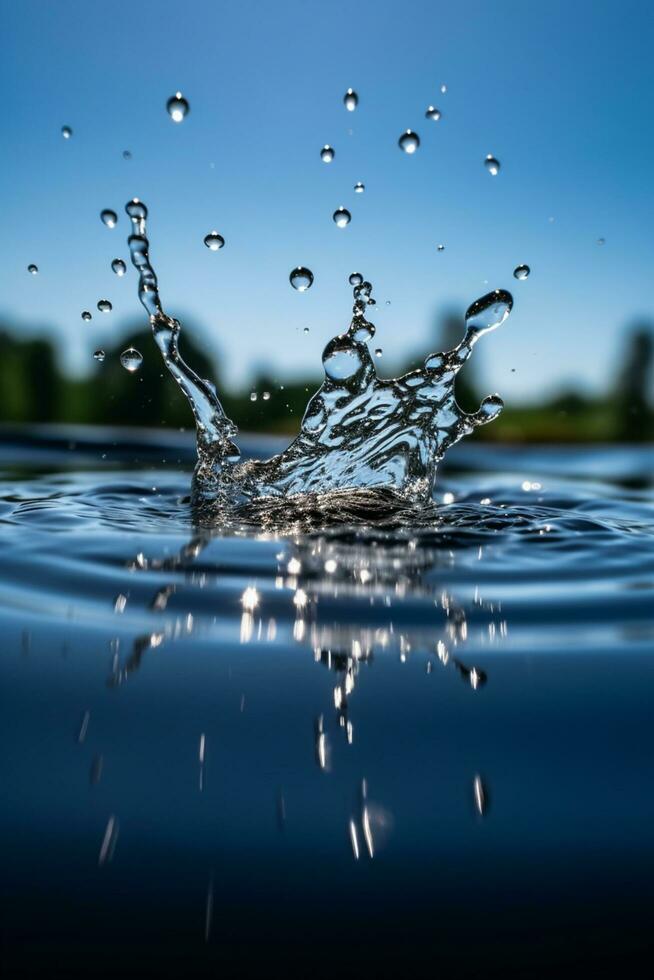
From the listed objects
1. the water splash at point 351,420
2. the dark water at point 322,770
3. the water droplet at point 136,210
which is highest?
the water droplet at point 136,210

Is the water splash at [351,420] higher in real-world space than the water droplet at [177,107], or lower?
lower

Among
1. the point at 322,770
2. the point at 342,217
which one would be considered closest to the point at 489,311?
the point at 342,217

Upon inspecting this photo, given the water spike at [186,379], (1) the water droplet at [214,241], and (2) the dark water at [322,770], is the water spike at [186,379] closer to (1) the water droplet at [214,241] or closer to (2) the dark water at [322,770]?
(1) the water droplet at [214,241]

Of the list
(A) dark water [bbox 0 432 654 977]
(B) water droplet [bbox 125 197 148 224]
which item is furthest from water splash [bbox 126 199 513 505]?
(A) dark water [bbox 0 432 654 977]

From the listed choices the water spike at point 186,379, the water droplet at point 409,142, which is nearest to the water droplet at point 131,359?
the water spike at point 186,379

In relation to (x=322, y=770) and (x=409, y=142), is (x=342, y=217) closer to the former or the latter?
(x=409, y=142)

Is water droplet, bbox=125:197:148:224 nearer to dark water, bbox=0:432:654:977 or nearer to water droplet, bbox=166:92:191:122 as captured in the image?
water droplet, bbox=166:92:191:122
